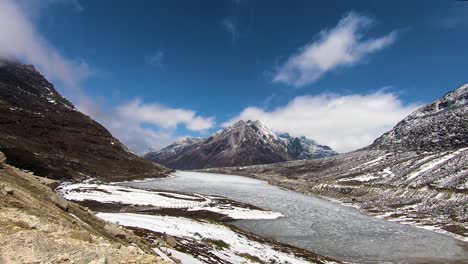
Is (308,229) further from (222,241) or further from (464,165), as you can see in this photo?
(464,165)

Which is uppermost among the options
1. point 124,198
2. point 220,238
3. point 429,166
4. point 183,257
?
point 429,166

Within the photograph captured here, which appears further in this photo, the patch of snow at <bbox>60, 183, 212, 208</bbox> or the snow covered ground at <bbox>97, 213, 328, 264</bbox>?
the patch of snow at <bbox>60, 183, 212, 208</bbox>

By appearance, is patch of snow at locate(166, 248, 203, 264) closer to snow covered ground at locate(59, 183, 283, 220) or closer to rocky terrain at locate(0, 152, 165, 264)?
rocky terrain at locate(0, 152, 165, 264)

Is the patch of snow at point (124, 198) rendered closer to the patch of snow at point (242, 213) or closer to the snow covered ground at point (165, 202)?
the snow covered ground at point (165, 202)

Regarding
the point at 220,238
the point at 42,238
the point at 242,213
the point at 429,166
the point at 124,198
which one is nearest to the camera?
the point at 42,238

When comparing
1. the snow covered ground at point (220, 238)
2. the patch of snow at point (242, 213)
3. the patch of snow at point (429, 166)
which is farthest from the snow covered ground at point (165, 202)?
the patch of snow at point (429, 166)

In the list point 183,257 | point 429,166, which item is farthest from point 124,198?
point 429,166

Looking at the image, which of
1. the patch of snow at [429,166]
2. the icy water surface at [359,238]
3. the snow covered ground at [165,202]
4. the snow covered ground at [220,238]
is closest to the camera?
the snow covered ground at [220,238]

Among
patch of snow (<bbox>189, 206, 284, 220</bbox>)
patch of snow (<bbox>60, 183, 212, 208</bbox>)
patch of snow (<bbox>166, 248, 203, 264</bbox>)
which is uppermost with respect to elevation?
patch of snow (<bbox>60, 183, 212, 208</bbox>)

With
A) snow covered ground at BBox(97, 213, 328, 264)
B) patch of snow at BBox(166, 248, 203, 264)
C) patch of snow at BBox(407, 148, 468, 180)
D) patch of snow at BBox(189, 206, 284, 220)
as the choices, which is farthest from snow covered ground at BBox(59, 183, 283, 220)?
patch of snow at BBox(407, 148, 468, 180)

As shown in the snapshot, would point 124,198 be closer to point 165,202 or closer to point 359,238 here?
point 165,202

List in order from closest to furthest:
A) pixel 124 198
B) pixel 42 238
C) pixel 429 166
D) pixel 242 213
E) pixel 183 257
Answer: pixel 42 238
pixel 183 257
pixel 242 213
pixel 124 198
pixel 429 166

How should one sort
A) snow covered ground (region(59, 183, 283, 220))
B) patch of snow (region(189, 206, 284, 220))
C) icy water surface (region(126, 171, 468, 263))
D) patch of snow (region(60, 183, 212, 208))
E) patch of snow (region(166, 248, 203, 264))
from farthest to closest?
patch of snow (region(60, 183, 212, 208)) → snow covered ground (region(59, 183, 283, 220)) → patch of snow (region(189, 206, 284, 220)) → icy water surface (region(126, 171, 468, 263)) → patch of snow (region(166, 248, 203, 264))

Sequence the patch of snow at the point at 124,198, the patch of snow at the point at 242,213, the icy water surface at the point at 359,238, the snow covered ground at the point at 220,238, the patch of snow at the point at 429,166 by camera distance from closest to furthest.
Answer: the snow covered ground at the point at 220,238, the icy water surface at the point at 359,238, the patch of snow at the point at 242,213, the patch of snow at the point at 124,198, the patch of snow at the point at 429,166
